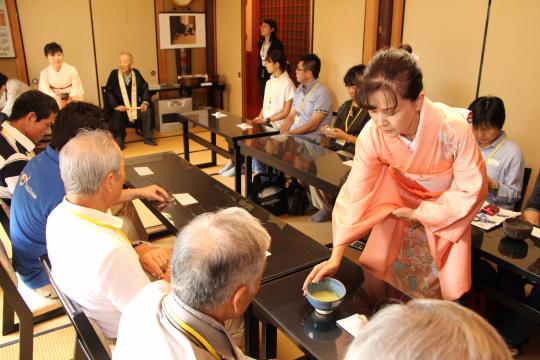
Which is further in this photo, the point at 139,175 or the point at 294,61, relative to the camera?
the point at 294,61

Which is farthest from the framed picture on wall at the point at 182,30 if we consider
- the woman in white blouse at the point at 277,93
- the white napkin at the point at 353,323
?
the white napkin at the point at 353,323

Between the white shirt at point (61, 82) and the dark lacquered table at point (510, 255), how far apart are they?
17.0ft

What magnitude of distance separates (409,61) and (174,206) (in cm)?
138

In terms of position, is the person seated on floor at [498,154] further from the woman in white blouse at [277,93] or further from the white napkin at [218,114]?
the white napkin at [218,114]

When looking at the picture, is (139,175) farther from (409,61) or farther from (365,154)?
(409,61)

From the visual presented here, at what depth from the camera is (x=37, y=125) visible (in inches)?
102

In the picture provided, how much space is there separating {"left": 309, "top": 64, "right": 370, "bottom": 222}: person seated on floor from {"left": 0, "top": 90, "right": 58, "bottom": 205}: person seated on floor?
2.04 meters

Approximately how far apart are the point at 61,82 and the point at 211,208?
14.3 ft

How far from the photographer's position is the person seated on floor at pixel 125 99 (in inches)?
233

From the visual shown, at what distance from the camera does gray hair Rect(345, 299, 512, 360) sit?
0.54m

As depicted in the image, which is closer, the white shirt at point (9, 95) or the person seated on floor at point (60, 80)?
the white shirt at point (9, 95)

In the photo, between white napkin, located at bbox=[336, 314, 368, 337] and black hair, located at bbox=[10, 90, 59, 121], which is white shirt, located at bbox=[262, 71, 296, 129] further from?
white napkin, located at bbox=[336, 314, 368, 337]

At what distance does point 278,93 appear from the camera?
15.0 feet

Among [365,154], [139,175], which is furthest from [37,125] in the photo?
[365,154]
